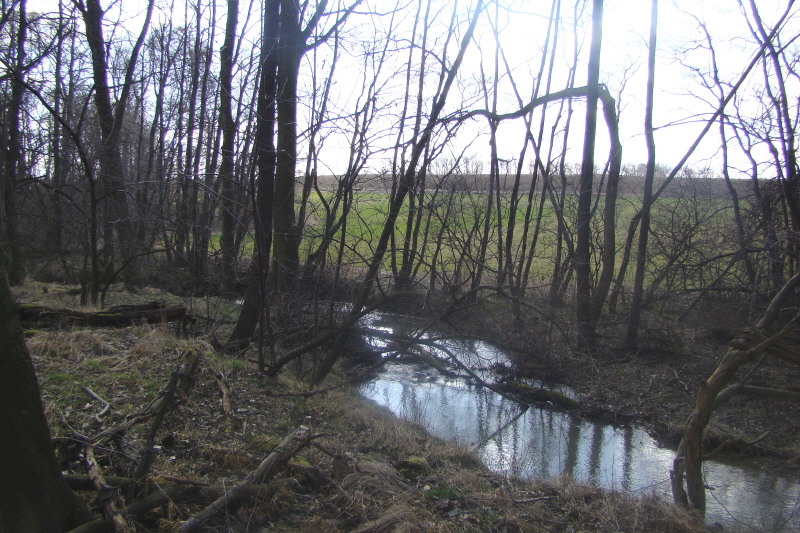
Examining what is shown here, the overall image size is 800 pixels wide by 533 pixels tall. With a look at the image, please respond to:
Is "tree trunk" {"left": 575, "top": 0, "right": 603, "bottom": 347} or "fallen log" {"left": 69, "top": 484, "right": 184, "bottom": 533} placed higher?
"tree trunk" {"left": 575, "top": 0, "right": 603, "bottom": 347}

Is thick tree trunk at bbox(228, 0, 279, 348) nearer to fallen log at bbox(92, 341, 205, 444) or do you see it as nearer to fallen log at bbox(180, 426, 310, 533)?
fallen log at bbox(92, 341, 205, 444)

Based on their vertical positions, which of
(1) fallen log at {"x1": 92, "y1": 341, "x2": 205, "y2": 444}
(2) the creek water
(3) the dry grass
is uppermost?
(1) fallen log at {"x1": 92, "y1": 341, "x2": 205, "y2": 444}

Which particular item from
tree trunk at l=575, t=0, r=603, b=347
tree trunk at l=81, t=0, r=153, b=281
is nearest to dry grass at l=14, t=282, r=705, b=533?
tree trunk at l=575, t=0, r=603, b=347

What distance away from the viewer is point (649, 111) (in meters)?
12.2

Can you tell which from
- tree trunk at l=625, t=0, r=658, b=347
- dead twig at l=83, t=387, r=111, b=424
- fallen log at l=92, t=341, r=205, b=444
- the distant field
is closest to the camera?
fallen log at l=92, t=341, r=205, b=444

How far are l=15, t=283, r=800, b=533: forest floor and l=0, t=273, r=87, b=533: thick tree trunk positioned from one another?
0.71 metres

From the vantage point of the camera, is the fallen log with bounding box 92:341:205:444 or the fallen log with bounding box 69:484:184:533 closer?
the fallen log with bounding box 69:484:184:533

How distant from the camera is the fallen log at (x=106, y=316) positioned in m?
6.86

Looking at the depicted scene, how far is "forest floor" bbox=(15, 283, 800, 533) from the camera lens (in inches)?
148

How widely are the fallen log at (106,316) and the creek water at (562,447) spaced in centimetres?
351

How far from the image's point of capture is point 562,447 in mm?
7777

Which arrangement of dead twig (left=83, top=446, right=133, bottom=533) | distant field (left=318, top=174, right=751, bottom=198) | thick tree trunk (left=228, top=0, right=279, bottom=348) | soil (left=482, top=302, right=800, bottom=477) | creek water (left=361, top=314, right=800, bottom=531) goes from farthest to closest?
1. soil (left=482, top=302, right=800, bottom=477)
2. distant field (left=318, top=174, right=751, bottom=198)
3. thick tree trunk (left=228, top=0, right=279, bottom=348)
4. creek water (left=361, top=314, right=800, bottom=531)
5. dead twig (left=83, top=446, right=133, bottom=533)

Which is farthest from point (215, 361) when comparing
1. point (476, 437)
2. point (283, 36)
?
point (283, 36)

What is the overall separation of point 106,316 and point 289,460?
4552 millimetres
